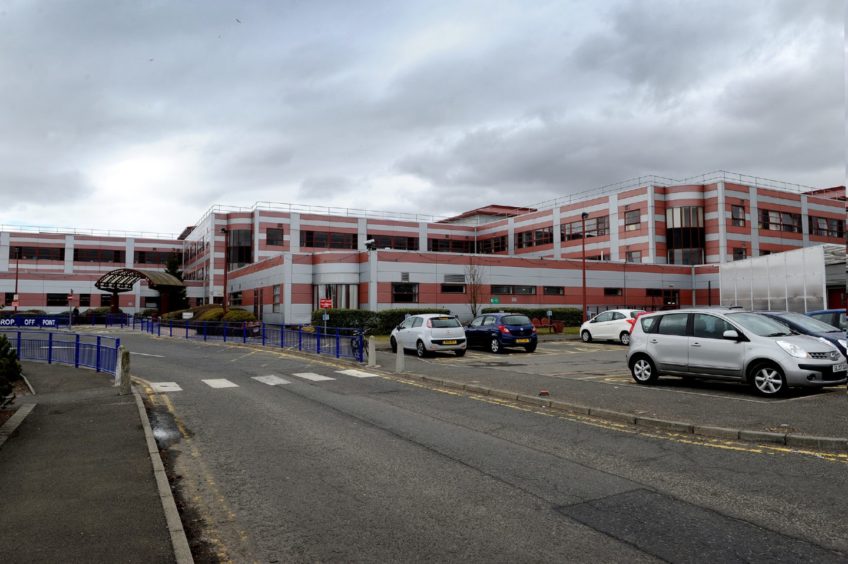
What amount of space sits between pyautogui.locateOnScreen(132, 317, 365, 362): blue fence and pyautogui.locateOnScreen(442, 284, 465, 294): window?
1261cm

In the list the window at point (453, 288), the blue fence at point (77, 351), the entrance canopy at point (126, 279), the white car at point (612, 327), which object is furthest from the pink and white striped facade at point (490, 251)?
the blue fence at point (77, 351)

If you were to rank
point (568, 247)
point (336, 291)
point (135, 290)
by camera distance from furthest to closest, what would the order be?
point (135, 290) < point (568, 247) < point (336, 291)

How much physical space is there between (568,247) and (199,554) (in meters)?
55.7

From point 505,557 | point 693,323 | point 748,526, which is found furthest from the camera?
point 693,323

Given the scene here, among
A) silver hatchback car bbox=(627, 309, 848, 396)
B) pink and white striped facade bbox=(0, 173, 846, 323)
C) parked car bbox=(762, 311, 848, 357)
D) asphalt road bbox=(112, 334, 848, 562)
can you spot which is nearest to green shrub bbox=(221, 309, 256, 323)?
pink and white striped facade bbox=(0, 173, 846, 323)

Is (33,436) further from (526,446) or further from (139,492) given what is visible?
(526,446)

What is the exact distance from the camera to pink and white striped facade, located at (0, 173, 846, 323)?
40.3 m

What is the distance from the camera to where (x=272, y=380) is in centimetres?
1496

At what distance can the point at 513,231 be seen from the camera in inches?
2505

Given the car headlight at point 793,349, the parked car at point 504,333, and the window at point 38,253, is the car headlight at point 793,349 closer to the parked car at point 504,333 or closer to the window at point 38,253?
the parked car at point 504,333

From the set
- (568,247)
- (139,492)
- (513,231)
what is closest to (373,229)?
(513,231)

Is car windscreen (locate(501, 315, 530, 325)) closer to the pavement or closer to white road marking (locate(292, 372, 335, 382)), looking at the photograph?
white road marking (locate(292, 372, 335, 382))

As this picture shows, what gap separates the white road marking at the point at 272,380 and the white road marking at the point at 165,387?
2059mm

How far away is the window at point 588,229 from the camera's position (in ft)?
179
